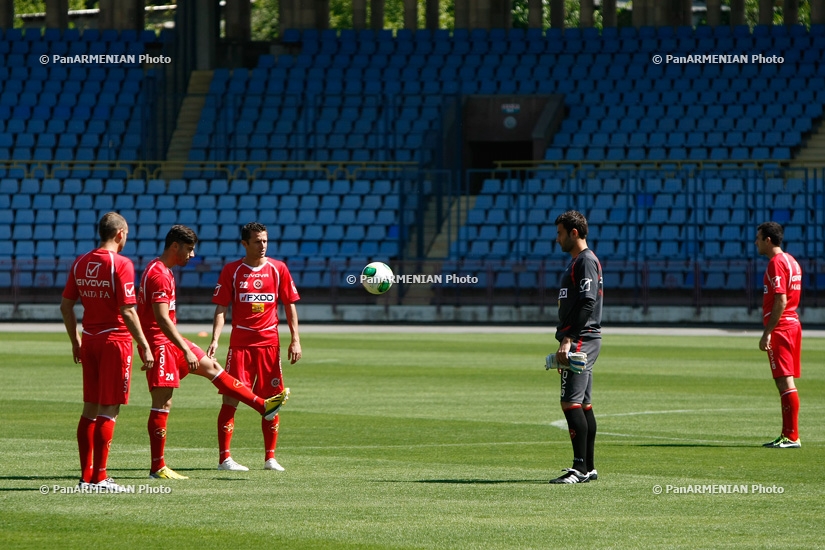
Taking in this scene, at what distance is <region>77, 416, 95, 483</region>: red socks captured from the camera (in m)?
9.91

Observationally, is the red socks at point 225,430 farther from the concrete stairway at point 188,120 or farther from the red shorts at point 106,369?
the concrete stairway at point 188,120

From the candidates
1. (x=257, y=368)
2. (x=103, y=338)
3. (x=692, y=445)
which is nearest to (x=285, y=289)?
(x=257, y=368)

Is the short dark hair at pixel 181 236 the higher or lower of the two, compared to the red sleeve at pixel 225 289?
higher

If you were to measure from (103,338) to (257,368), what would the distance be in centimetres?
186

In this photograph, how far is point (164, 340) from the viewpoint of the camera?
10859 mm

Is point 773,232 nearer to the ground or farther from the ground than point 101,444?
farther from the ground

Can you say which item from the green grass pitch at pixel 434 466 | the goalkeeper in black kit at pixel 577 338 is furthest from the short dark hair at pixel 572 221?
the green grass pitch at pixel 434 466

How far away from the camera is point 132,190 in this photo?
42.7 meters

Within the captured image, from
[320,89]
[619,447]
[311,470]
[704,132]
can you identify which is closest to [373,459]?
[311,470]

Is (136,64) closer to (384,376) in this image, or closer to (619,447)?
(384,376)

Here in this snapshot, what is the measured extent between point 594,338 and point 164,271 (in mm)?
3279

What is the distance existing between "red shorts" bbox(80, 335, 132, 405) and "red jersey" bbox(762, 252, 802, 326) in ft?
20.5

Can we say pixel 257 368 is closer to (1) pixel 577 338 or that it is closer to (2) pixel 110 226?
(2) pixel 110 226

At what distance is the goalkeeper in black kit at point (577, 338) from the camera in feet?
33.9
